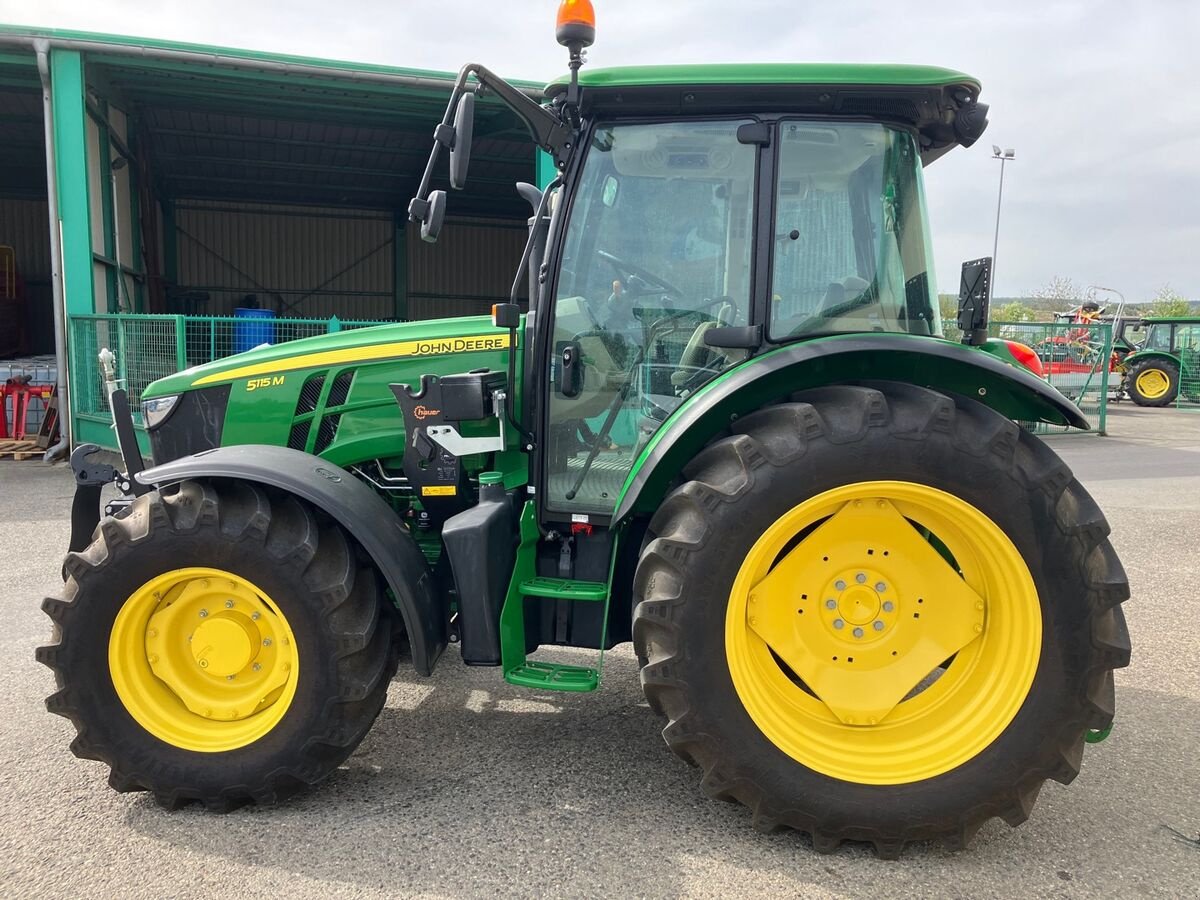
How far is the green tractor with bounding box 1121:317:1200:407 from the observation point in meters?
19.6

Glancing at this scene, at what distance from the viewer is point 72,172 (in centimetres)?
977

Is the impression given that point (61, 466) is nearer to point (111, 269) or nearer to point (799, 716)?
point (111, 269)

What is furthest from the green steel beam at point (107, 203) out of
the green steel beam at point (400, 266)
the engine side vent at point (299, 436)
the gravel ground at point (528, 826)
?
the green steel beam at point (400, 266)

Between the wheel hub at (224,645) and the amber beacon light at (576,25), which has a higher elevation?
the amber beacon light at (576,25)

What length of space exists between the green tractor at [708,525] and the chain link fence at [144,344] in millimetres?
6809

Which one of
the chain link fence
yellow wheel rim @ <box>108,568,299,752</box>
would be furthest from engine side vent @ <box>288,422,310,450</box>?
the chain link fence

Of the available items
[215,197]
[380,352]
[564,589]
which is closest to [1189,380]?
[564,589]

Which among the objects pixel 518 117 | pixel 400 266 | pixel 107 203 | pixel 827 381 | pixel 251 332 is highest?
pixel 107 203

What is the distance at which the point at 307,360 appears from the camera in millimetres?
3279

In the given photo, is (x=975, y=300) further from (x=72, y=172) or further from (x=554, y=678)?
(x=72, y=172)

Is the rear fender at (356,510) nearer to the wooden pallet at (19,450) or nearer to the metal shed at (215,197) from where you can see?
the metal shed at (215,197)

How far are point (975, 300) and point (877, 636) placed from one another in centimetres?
124

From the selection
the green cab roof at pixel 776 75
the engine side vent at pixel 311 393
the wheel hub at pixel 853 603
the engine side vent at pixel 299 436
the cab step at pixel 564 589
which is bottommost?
the cab step at pixel 564 589

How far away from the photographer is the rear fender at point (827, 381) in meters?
2.52
